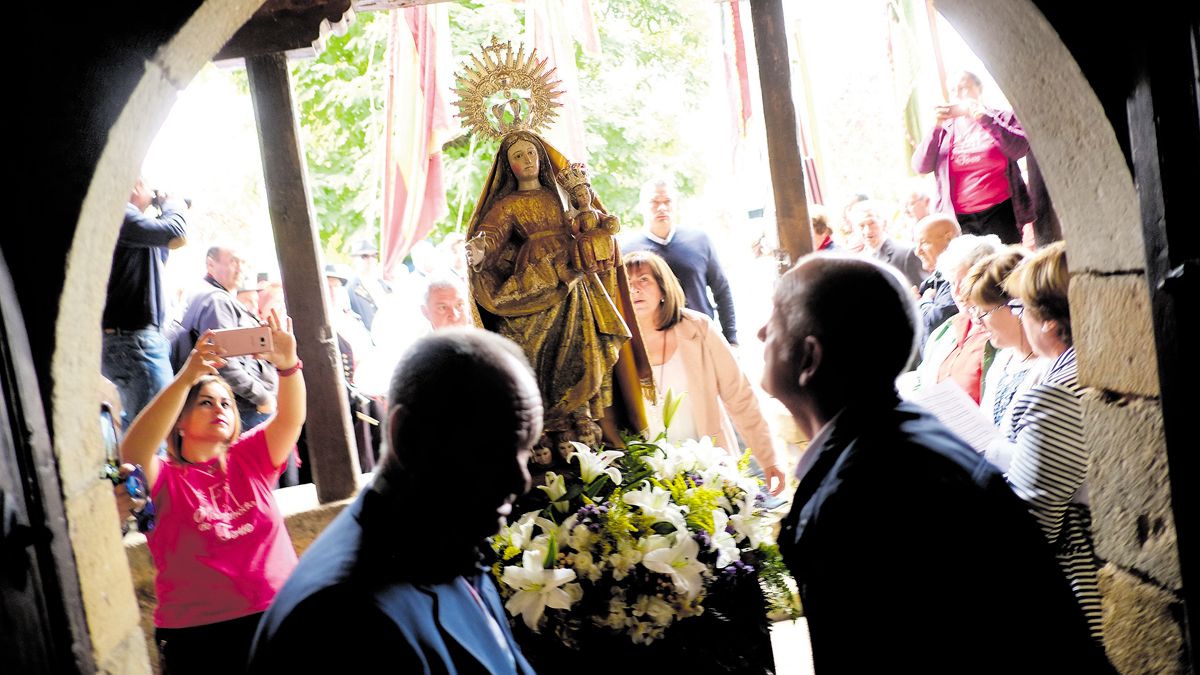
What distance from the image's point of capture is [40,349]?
2.06 metres

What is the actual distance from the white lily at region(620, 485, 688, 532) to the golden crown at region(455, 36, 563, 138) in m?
1.66

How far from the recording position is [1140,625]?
8.54ft

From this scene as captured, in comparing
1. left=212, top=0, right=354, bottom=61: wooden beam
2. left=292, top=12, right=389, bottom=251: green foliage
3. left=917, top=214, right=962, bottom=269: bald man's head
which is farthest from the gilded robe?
left=292, top=12, right=389, bottom=251: green foliage

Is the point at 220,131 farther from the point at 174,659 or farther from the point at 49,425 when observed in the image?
the point at 49,425

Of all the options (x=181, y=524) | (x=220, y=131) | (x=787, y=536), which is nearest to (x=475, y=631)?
(x=787, y=536)

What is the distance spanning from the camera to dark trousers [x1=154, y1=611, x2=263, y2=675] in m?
3.51

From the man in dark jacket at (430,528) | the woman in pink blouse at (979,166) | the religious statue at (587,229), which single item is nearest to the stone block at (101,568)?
the man in dark jacket at (430,528)

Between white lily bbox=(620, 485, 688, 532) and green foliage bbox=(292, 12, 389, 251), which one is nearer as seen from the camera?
white lily bbox=(620, 485, 688, 532)

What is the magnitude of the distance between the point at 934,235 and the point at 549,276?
2.89 m

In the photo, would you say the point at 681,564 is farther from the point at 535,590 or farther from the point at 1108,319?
the point at 1108,319

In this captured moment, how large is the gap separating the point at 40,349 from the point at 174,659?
1.88 metres

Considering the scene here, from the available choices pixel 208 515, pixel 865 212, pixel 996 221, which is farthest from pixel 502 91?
pixel 996 221

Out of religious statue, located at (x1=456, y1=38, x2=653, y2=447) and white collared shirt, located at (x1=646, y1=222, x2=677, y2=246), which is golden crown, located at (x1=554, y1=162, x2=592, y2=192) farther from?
white collared shirt, located at (x1=646, y1=222, x2=677, y2=246)

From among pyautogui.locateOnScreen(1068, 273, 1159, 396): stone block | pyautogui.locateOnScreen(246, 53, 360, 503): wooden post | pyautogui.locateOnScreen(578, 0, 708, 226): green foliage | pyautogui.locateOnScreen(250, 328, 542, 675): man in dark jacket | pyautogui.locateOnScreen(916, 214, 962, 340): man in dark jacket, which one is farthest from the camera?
pyautogui.locateOnScreen(578, 0, 708, 226): green foliage
